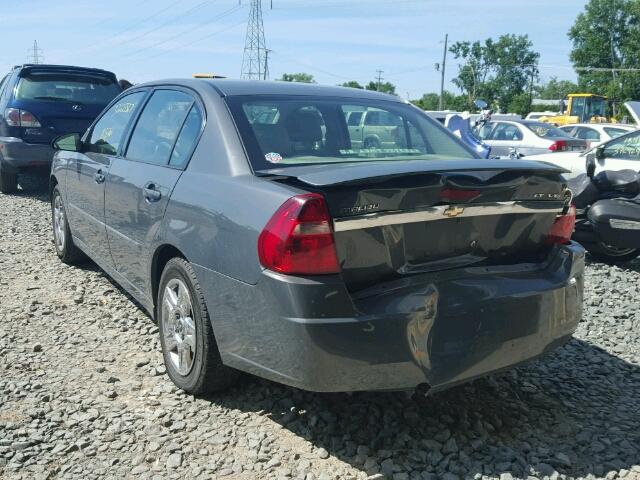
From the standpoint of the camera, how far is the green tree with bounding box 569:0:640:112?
79.2 meters

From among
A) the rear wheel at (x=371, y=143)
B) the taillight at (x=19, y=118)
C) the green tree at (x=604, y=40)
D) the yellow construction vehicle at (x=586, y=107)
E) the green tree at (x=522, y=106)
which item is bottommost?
the rear wheel at (x=371, y=143)

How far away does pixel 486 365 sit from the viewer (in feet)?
9.79

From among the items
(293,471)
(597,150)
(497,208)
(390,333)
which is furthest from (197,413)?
(597,150)

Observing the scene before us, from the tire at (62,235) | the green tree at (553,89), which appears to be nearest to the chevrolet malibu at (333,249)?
the tire at (62,235)

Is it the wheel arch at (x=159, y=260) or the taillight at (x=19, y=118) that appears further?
the taillight at (x=19, y=118)

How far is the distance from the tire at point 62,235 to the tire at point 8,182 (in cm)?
465

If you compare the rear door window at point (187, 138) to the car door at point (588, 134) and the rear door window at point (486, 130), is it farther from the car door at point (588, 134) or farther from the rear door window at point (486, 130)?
the car door at point (588, 134)

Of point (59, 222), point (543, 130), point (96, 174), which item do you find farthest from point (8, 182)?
point (543, 130)

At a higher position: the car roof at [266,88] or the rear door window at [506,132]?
the car roof at [266,88]

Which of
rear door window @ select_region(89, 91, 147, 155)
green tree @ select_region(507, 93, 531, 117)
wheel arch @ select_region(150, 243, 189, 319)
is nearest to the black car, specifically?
rear door window @ select_region(89, 91, 147, 155)

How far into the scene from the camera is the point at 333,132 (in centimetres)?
376

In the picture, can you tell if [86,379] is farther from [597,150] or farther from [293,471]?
[597,150]

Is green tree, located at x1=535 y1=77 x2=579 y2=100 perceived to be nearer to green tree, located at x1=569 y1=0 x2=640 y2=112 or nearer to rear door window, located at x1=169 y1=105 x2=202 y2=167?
green tree, located at x1=569 y1=0 x2=640 y2=112

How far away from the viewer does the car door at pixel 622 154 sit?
809cm
